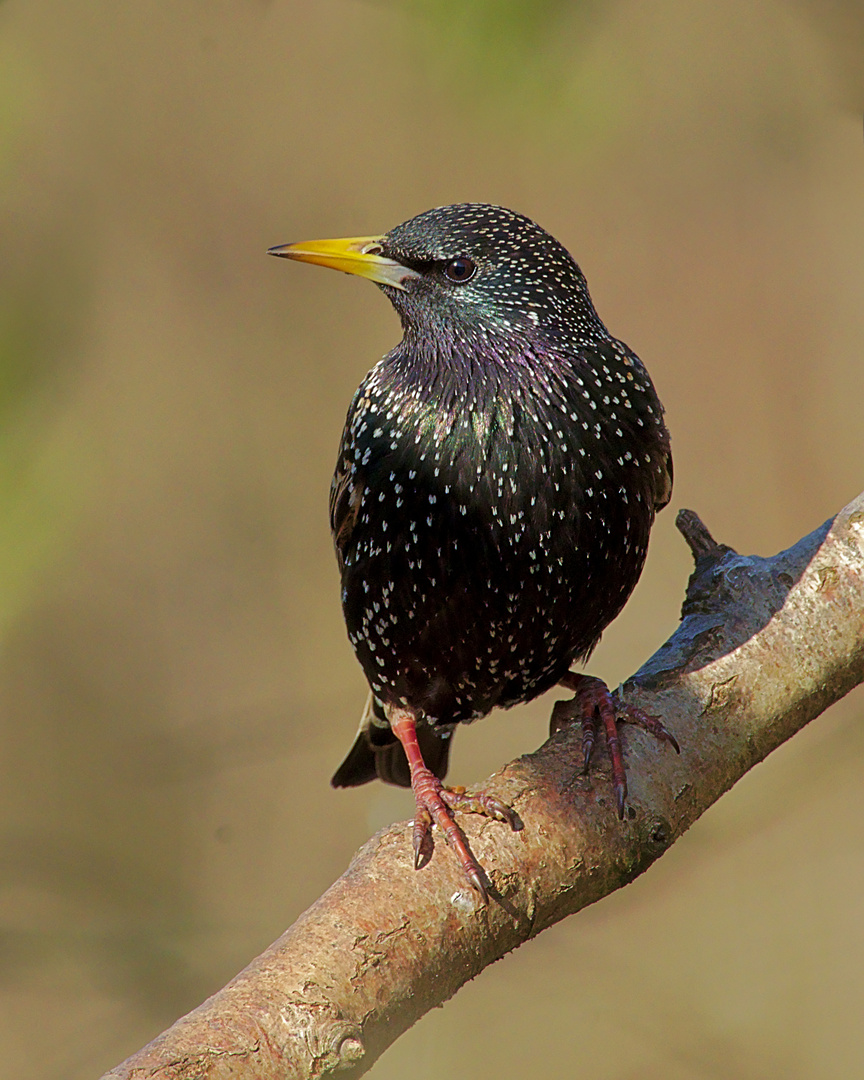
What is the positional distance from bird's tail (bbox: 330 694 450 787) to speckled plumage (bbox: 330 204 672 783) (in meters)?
0.76

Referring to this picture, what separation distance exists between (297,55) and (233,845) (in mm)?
4209

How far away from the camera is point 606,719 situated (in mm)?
3105

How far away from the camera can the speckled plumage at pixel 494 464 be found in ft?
10.2

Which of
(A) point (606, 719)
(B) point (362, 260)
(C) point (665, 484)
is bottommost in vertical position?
(A) point (606, 719)

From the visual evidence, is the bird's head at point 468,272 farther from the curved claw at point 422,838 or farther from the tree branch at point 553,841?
the curved claw at point 422,838

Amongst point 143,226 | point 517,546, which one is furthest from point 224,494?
point 517,546

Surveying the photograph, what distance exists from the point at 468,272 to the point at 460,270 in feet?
0.08

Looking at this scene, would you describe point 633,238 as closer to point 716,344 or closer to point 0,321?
point 716,344

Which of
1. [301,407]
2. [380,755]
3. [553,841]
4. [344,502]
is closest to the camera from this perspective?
[553,841]

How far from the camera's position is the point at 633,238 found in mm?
6043

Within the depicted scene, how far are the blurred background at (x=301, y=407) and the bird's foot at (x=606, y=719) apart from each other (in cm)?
146

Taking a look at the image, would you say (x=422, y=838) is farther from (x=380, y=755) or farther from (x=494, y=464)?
(x=380, y=755)

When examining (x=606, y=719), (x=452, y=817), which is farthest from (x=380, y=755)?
(x=452, y=817)

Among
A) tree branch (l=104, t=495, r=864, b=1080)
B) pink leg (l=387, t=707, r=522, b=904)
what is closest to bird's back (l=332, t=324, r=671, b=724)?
tree branch (l=104, t=495, r=864, b=1080)
